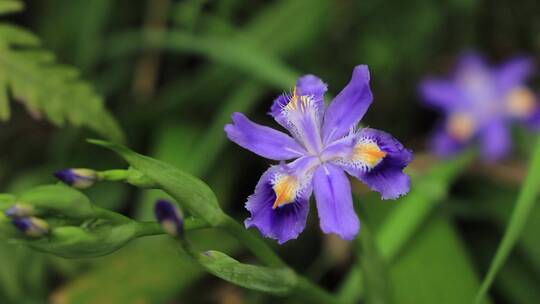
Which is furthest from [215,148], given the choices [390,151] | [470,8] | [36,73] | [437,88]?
[390,151]

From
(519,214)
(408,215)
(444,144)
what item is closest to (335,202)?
(519,214)

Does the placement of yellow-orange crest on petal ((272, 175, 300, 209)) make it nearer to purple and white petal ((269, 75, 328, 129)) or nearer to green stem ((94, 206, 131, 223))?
purple and white petal ((269, 75, 328, 129))

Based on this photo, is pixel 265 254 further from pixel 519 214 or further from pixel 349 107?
pixel 519 214

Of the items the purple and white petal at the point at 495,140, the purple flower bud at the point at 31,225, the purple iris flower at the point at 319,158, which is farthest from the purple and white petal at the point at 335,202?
the purple and white petal at the point at 495,140

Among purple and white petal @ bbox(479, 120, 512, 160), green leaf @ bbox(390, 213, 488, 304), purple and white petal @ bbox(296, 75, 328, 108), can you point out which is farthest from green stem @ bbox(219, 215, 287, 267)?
purple and white petal @ bbox(479, 120, 512, 160)

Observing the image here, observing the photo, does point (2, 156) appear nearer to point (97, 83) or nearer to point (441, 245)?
point (97, 83)

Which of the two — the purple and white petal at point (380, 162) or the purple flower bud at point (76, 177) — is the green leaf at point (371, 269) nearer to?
the purple and white petal at point (380, 162)
